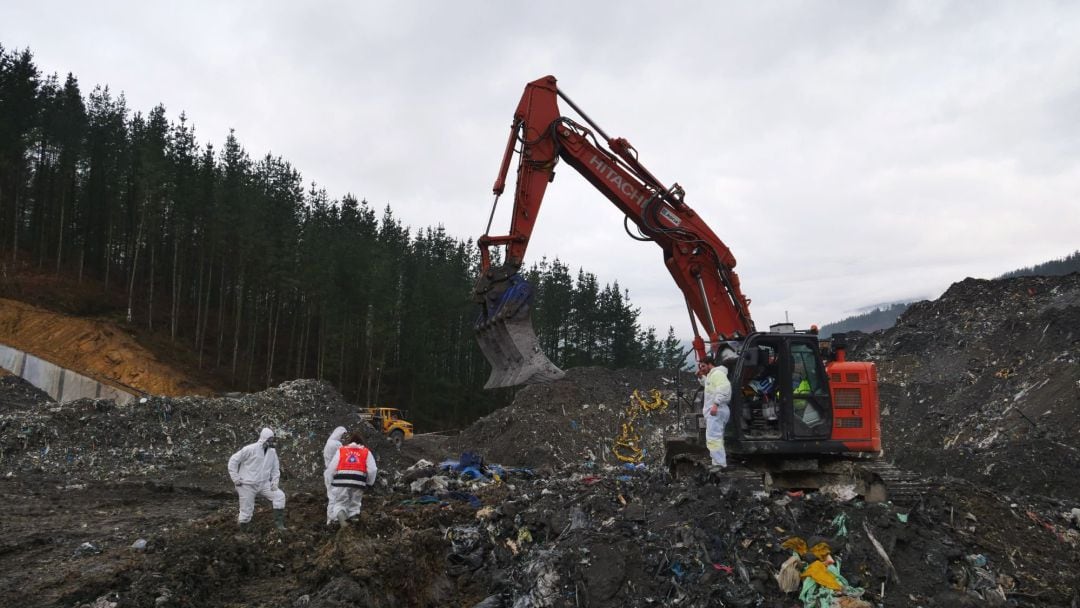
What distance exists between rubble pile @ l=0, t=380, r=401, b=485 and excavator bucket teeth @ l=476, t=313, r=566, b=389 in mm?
7088

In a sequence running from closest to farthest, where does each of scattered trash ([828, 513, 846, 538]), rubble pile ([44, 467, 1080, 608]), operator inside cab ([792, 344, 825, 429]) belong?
rubble pile ([44, 467, 1080, 608]) → scattered trash ([828, 513, 846, 538]) → operator inside cab ([792, 344, 825, 429])

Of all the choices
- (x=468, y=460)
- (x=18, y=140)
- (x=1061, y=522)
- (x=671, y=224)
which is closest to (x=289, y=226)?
(x=18, y=140)

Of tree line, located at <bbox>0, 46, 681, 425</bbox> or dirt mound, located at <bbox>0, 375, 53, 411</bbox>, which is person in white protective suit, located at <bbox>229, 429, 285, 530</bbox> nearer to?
dirt mound, located at <bbox>0, 375, 53, 411</bbox>

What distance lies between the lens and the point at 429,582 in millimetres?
7348

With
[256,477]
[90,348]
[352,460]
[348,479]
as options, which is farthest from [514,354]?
[90,348]

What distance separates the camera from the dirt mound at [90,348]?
28.6 metres

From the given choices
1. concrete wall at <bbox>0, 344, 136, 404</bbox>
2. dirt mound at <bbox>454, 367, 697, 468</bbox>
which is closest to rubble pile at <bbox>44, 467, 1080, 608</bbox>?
dirt mound at <bbox>454, 367, 697, 468</bbox>

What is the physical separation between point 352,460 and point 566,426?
39.9 feet

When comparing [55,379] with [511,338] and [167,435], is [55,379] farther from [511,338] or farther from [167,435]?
[511,338]

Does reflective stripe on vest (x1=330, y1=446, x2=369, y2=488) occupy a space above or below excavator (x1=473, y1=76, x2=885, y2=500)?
below

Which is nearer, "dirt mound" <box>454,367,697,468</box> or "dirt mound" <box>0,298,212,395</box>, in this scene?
"dirt mound" <box>454,367,697,468</box>

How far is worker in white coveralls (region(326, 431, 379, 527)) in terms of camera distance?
28.3ft

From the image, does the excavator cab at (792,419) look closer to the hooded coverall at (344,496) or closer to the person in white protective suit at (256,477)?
the hooded coverall at (344,496)

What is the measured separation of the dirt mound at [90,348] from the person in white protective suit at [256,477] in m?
22.5
